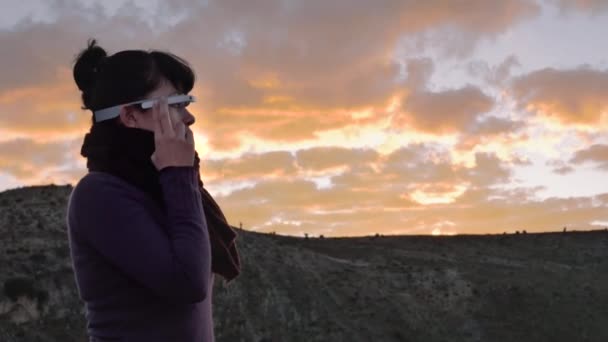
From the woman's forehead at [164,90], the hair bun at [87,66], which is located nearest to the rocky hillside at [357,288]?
the hair bun at [87,66]

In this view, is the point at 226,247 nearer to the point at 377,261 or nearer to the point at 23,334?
A: the point at 23,334

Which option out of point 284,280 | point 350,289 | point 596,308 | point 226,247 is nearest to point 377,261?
point 350,289

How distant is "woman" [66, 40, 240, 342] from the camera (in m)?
3.88

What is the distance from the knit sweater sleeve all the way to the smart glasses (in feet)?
1.03

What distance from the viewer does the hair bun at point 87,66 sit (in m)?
4.47

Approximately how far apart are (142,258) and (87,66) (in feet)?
3.93

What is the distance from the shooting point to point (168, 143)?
4.04m

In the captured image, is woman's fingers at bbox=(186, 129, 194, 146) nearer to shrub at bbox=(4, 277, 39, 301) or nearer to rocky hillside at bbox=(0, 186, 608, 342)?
rocky hillside at bbox=(0, 186, 608, 342)

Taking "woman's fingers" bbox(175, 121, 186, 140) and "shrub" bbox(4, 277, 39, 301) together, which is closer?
"woman's fingers" bbox(175, 121, 186, 140)

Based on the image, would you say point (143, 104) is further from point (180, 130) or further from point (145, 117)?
point (180, 130)

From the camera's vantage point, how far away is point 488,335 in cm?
5681

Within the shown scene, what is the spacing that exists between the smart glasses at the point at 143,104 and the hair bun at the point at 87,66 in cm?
30

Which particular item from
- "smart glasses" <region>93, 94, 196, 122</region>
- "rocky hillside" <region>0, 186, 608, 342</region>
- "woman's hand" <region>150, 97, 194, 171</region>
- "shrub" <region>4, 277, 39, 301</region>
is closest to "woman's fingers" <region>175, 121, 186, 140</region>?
"woman's hand" <region>150, 97, 194, 171</region>

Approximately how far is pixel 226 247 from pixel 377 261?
2435 inches
